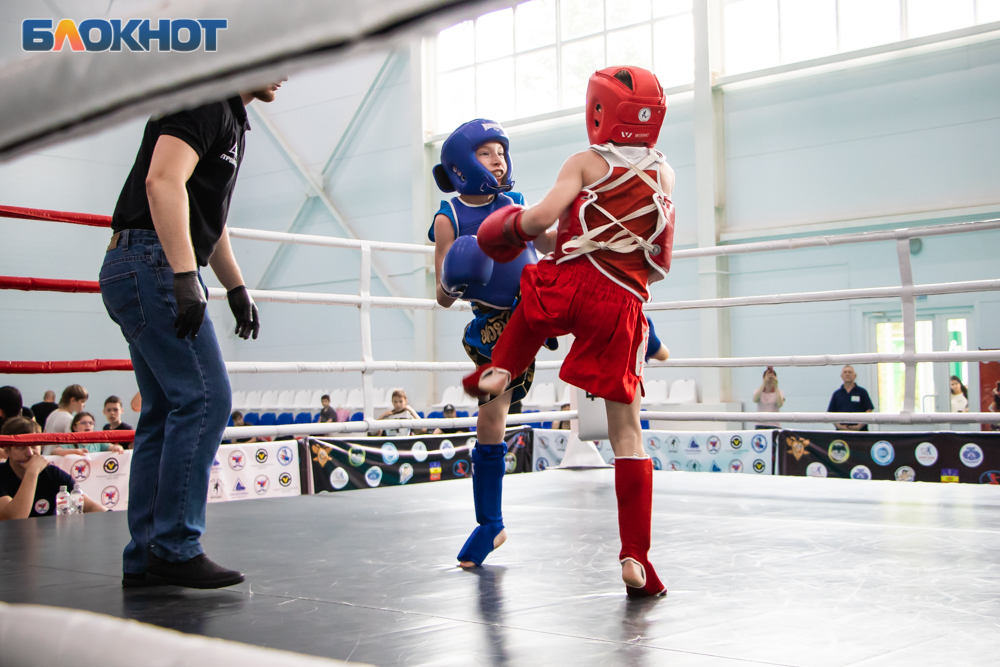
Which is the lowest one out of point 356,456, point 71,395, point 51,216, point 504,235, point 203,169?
point 356,456

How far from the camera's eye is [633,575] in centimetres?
141

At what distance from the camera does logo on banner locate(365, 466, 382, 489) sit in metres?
3.75

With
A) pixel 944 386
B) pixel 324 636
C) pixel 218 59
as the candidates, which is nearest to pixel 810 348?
pixel 944 386

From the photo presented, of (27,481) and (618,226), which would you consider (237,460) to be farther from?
(618,226)

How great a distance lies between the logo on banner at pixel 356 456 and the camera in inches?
145

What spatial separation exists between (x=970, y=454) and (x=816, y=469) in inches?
26.6

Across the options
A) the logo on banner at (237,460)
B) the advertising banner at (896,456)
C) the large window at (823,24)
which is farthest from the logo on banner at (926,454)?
the large window at (823,24)

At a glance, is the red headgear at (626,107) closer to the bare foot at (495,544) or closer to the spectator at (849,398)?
the bare foot at (495,544)

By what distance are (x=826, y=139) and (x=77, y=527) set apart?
7.75m

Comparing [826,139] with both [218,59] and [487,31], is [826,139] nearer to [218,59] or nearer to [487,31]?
[487,31]

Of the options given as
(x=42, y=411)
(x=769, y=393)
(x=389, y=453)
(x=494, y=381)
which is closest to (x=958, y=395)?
(x=769, y=393)

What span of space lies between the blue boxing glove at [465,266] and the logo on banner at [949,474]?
2632mm

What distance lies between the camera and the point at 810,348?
8.45 m

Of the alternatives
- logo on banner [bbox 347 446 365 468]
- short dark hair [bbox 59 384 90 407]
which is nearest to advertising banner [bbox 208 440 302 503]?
logo on banner [bbox 347 446 365 468]
